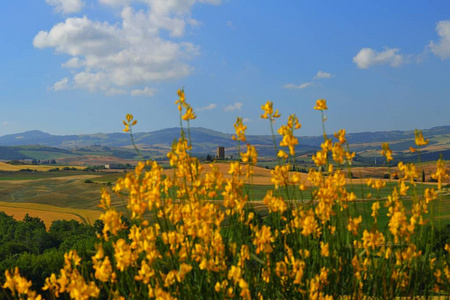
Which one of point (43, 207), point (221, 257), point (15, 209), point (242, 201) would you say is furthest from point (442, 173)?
point (43, 207)

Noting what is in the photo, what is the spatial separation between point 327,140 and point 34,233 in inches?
1576

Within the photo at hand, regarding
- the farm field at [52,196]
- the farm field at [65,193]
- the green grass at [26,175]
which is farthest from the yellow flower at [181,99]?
the green grass at [26,175]

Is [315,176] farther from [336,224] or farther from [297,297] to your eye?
[297,297]

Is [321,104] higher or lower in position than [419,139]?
higher

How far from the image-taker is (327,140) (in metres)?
3.22

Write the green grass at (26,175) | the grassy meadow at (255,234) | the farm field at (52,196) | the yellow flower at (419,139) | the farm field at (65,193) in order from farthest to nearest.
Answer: the green grass at (26,175), the farm field at (52,196), the farm field at (65,193), the yellow flower at (419,139), the grassy meadow at (255,234)

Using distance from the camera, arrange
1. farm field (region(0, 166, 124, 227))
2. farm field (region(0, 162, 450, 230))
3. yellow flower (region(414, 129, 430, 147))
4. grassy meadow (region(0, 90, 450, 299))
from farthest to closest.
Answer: farm field (region(0, 166, 124, 227))
farm field (region(0, 162, 450, 230))
yellow flower (region(414, 129, 430, 147))
grassy meadow (region(0, 90, 450, 299))

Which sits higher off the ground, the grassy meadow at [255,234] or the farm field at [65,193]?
the grassy meadow at [255,234]

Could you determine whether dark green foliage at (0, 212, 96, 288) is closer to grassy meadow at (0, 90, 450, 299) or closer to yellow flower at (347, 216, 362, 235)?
grassy meadow at (0, 90, 450, 299)

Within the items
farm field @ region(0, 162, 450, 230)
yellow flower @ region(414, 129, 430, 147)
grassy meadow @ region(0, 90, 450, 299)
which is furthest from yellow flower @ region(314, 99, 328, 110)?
farm field @ region(0, 162, 450, 230)

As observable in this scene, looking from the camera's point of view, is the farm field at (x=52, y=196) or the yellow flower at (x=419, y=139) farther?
the farm field at (x=52, y=196)

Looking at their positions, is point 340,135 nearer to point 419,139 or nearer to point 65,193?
point 419,139

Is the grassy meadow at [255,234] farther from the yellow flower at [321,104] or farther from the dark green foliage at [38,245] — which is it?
the dark green foliage at [38,245]

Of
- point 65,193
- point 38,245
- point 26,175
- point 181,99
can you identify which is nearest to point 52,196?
point 65,193
